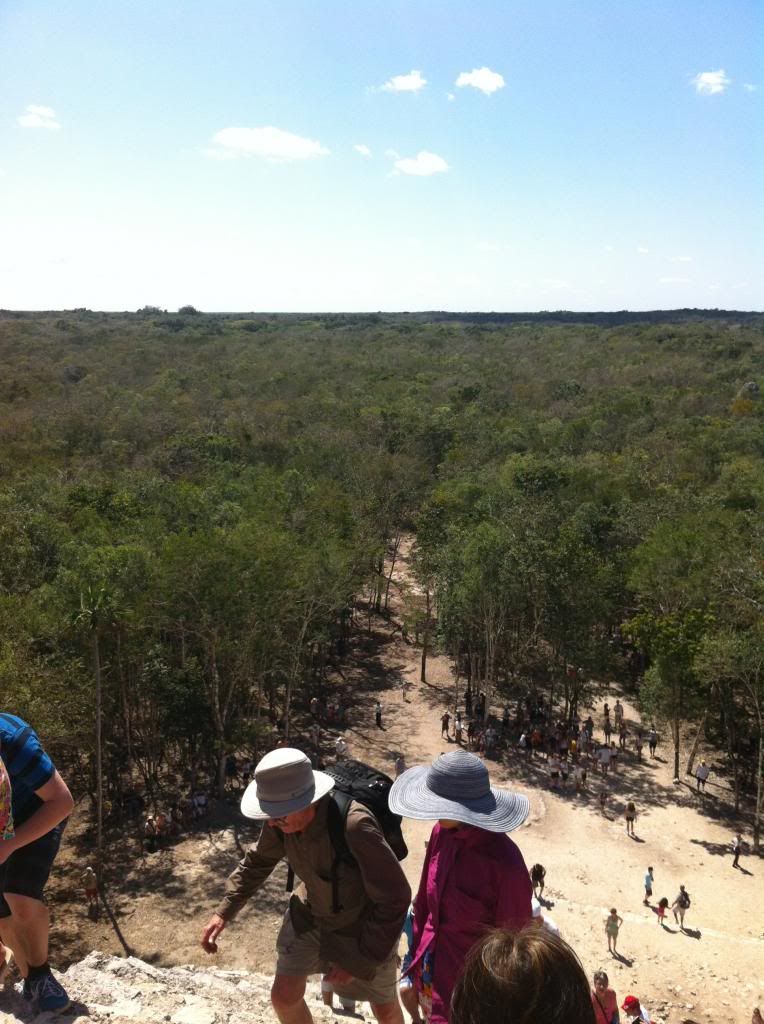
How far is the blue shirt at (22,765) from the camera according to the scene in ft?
12.7

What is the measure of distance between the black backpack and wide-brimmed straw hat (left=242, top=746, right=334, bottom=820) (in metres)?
0.12

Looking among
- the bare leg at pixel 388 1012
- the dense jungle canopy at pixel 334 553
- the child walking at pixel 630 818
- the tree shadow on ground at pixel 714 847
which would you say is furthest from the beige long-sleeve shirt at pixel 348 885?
the tree shadow on ground at pixel 714 847

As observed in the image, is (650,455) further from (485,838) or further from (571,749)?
(485,838)

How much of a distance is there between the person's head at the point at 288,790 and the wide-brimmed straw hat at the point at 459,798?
446 mm

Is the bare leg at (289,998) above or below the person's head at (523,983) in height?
below

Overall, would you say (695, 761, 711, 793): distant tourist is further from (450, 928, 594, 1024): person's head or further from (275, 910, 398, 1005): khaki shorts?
(450, 928, 594, 1024): person's head

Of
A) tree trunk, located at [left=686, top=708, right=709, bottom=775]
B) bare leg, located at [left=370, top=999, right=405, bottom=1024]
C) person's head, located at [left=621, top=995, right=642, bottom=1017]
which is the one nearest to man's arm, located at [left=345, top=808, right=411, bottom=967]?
bare leg, located at [left=370, top=999, right=405, bottom=1024]

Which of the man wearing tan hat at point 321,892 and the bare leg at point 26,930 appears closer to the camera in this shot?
the man wearing tan hat at point 321,892

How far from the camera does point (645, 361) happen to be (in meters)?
94.7

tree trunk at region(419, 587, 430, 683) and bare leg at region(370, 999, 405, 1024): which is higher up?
bare leg at region(370, 999, 405, 1024)

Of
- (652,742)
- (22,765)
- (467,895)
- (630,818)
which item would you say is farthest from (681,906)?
(22,765)

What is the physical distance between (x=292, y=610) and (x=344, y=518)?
9.38 m

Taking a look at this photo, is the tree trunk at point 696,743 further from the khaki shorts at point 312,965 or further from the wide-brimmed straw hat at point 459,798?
the wide-brimmed straw hat at point 459,798

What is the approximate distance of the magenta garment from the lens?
3654 millimetres
